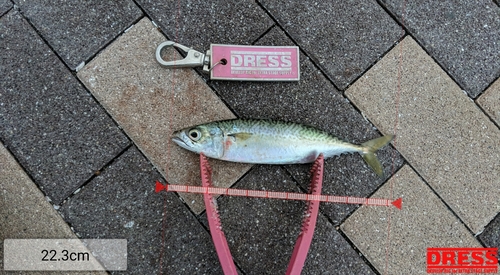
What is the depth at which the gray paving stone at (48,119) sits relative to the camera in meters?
2.41

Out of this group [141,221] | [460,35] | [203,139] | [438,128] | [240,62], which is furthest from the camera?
[460,35]

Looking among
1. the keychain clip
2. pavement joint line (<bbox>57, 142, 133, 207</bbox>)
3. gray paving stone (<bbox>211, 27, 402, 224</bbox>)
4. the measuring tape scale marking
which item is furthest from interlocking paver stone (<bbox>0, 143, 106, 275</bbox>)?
gray paving stone (<bbox>211, 27, 402, 224</bbox>)

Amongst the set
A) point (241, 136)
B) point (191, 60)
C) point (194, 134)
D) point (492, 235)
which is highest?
point (191, 60)

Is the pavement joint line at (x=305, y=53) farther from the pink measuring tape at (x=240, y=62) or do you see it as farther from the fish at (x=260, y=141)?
the fish at (x=260, y=141)

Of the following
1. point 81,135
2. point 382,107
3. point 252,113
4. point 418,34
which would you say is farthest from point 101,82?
point 418,34

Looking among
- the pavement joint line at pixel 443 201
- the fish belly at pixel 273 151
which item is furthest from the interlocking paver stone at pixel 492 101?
the fish belly at pixel 273 151

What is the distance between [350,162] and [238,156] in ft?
2.67

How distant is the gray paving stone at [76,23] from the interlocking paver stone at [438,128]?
5.80ft

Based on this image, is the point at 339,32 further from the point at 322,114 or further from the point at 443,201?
the point at 443,201

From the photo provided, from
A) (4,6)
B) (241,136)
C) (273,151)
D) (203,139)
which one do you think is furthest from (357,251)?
(4,6)

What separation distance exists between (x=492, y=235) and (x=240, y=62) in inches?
86.1

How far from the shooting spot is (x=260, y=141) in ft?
7.63

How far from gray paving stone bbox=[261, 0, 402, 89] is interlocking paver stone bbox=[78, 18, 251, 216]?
798 mm

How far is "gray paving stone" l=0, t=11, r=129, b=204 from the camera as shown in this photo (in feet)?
7.90
